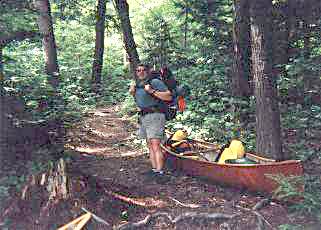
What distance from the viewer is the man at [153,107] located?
880 centimetres

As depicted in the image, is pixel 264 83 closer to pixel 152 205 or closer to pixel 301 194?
pixel 301 194

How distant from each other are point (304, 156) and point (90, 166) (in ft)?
Answer: 15.6

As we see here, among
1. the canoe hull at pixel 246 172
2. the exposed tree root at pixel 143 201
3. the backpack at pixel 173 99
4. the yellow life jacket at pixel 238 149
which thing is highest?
the backpack at pixel 173 99

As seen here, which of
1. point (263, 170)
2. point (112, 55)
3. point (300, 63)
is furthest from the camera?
point (112, 55)

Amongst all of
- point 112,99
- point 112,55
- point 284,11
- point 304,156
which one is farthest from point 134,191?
point 112,55

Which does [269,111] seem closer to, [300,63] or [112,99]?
[300,63]

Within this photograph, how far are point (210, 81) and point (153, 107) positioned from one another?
6247 mm

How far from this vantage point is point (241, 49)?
12.2 m

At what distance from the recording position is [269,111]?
845cm

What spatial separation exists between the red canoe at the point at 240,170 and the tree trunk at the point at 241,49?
3.35 meters

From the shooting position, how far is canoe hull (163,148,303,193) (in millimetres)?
7430

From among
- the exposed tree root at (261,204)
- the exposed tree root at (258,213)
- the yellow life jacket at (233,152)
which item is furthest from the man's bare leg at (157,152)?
the exposed tree root at (261,204)

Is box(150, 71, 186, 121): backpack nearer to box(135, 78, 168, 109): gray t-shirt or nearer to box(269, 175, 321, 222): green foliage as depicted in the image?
box(135, 78, 168, 109): gray t-shirt

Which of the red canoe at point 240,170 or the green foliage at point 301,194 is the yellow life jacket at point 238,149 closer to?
the red canoe at point 240,170
